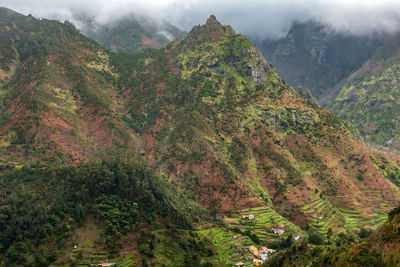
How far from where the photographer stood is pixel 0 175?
99375 millimetres

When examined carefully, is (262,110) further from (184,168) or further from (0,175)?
(0,175)

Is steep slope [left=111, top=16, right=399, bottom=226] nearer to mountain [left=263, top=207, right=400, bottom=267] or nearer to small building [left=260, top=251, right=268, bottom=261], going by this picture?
small building [left=260, top=251, right=268, bottom=261]

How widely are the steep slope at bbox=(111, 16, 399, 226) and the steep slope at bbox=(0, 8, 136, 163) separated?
782 inches

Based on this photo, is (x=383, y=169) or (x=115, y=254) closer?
(x=115, y=254)

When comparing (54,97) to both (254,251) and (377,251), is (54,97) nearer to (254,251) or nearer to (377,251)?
(254,251)

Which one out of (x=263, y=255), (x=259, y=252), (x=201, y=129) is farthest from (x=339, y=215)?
(x=201, y=129)

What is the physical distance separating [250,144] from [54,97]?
107 m

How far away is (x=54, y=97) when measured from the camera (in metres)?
144

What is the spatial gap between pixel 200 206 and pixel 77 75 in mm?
110885

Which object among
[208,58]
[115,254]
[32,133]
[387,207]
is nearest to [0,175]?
[32,133]

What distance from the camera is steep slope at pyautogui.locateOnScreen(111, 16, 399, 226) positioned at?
124875 mm

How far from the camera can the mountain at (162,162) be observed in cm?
9144

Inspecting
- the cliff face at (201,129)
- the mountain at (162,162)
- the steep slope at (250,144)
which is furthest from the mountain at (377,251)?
the steep slope at (250,144)

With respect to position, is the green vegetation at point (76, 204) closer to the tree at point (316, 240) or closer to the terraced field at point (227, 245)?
the terraced field at point (227, 245)
